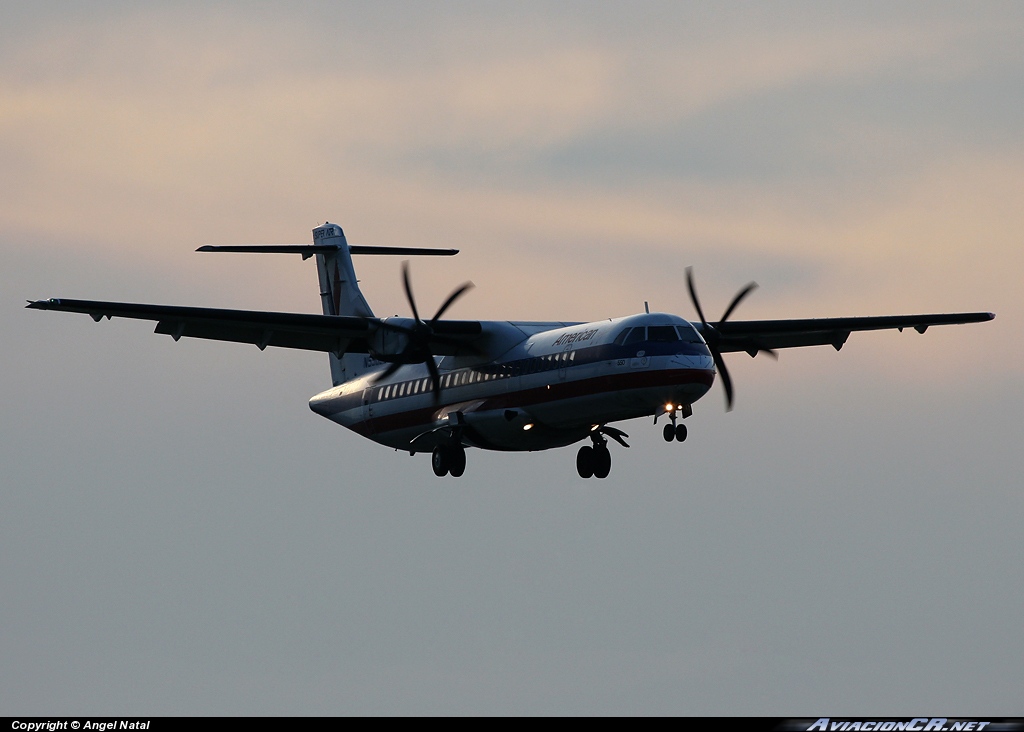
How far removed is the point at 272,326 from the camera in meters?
41.2

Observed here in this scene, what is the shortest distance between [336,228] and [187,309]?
12.5 m

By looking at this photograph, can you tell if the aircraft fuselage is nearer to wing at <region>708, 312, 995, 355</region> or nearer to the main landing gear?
the main landing gear

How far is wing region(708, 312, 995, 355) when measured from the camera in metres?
44.8

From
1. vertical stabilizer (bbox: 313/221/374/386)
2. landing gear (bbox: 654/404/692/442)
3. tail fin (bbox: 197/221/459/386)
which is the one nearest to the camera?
landing gear (bbox: 654/404/692/442)

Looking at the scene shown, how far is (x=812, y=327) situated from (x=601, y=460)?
287 inches

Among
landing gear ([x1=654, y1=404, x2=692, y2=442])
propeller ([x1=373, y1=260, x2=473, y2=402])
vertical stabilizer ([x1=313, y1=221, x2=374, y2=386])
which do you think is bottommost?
landing gear ([x1=654, y1=404, x2=692, y2=442])

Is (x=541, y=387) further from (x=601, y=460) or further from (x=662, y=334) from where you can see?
(x=601, y=460)

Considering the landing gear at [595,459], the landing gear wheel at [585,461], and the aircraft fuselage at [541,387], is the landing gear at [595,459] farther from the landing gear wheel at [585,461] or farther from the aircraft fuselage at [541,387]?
the aircraft fuselage at [541,387]

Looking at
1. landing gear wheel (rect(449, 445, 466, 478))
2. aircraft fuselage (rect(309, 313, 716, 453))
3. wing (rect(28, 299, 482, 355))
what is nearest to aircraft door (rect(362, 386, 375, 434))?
aircraft fuselage (rect(309, 313, 716, 453))

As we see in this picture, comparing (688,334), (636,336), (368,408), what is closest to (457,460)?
(368,408)

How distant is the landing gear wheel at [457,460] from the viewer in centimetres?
4284

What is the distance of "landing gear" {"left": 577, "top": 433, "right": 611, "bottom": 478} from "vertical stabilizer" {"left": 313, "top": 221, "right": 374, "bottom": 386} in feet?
28.9

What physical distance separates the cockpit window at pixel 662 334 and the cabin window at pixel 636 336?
0.41 feet
